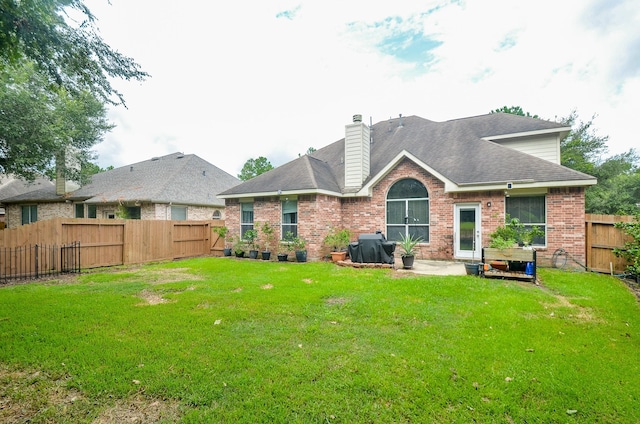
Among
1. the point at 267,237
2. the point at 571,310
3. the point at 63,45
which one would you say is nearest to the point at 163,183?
the point at 267,237

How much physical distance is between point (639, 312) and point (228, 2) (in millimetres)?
11750

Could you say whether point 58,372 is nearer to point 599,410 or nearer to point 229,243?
point 599,410

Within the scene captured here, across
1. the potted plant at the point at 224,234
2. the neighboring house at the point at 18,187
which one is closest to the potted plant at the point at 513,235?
the potted plant at the point at 224,234

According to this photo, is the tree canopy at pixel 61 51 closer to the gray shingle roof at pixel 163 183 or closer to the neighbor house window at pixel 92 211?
the gray shingle roof at pixel 163 183

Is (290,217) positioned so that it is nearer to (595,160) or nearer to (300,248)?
(300,248)

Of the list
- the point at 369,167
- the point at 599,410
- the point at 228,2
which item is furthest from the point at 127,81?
the point at 369,167

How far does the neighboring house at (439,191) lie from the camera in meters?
10.3

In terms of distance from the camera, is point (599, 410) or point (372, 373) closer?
point (599, 410)

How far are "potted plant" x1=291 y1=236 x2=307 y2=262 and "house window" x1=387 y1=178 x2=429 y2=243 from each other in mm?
3573

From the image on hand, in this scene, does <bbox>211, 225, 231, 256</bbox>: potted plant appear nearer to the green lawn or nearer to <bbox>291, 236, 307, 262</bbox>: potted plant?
<bbox>291, 236, 307, 262</bbox>: potted plant

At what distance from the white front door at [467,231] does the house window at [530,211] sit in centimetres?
109

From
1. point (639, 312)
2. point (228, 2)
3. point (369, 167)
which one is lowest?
point (639, 312)

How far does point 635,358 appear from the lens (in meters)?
3.85

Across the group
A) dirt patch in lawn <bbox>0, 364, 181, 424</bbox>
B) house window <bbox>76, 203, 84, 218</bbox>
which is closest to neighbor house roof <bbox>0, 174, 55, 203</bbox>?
house window <bbox>76, 203, 84, 218</bbox>
